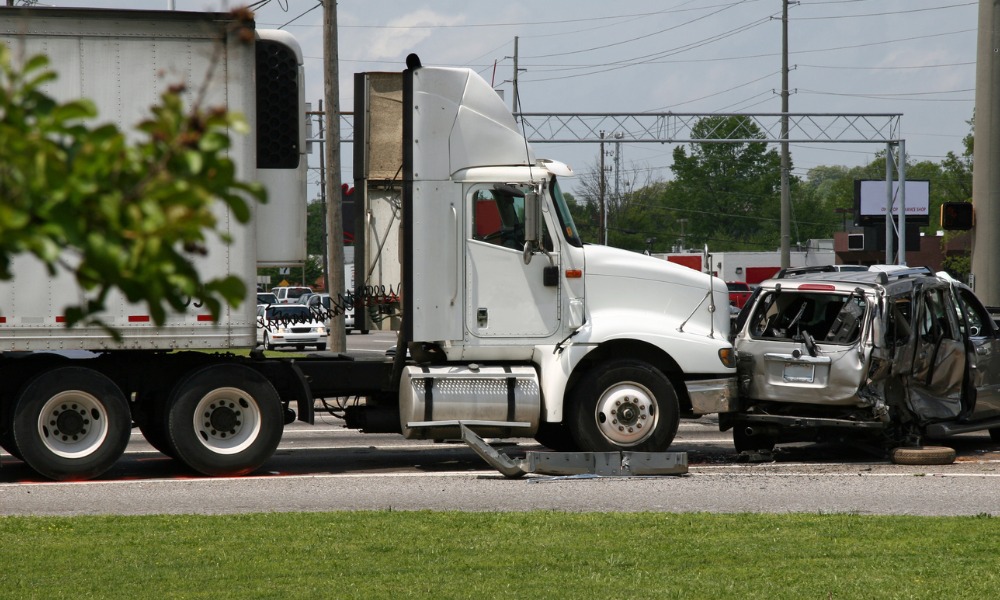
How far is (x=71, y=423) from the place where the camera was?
11.0 metres

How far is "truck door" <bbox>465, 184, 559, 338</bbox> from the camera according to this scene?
11.8 metres

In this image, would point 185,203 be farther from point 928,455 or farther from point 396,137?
point 928,455

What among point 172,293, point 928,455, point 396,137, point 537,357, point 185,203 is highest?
point 396,137

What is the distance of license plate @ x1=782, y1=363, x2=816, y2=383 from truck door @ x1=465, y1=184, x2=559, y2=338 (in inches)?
91.9

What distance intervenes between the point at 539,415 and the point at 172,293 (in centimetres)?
945

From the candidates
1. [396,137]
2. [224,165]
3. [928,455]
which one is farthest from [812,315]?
[224,165]

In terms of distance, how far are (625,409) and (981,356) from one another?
415 cm

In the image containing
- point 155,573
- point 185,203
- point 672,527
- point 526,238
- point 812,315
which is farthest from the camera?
point 812,315

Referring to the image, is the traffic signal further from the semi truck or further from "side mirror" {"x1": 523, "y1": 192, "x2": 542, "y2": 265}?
"side mirror" {"x1": 523, "y1": 192, "x2": 542, "y2": 265}

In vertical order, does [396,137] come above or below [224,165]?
above

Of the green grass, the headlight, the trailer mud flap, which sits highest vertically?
the headlight

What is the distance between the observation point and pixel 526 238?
38.3 feet

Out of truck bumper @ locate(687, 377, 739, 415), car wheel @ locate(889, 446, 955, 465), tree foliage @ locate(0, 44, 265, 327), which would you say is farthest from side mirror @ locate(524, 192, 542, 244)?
tree foliage @ locate(0, 44, 265, 327)

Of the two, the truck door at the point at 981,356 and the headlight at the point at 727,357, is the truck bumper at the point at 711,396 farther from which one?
the truck door at the point at 981,356
